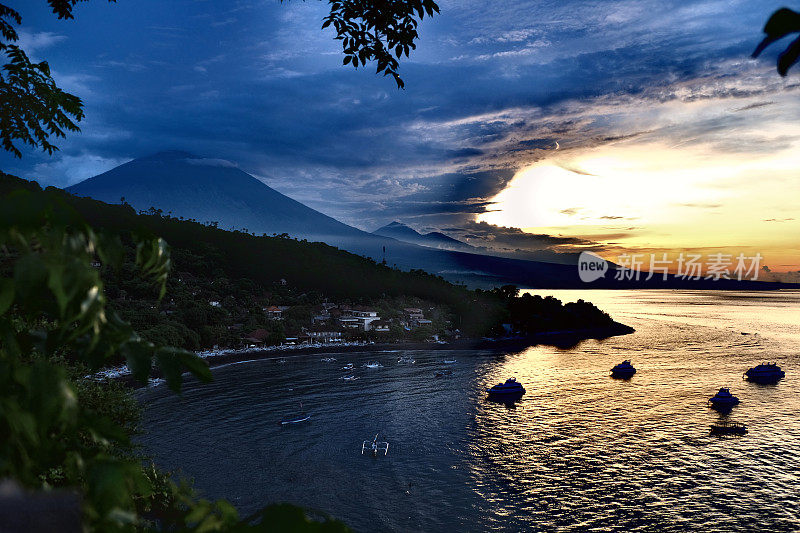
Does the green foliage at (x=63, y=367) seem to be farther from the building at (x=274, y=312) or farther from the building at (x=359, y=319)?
the building at (x=274, y=312)

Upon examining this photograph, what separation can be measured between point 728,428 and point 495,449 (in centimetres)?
2947

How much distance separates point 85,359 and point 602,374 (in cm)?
9657

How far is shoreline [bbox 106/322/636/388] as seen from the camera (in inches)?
4154

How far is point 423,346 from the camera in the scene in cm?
12638

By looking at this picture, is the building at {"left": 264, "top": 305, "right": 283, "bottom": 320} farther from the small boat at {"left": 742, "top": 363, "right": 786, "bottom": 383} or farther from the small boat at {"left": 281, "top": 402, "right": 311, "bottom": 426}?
the small boat at {"left": 742, "top": 363, "right": 786, "bottom": 383}

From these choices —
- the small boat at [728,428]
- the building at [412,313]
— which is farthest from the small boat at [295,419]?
the building at [412,313]

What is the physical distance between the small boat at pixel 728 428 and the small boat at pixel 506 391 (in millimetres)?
25545

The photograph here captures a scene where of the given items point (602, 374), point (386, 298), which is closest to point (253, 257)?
point (386, 298)

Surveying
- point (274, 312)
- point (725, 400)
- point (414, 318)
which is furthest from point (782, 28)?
point (414, 318)

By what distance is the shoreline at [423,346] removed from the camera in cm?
10550

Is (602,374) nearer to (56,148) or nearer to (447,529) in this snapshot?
(447,529)

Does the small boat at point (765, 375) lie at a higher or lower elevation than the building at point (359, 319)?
higher

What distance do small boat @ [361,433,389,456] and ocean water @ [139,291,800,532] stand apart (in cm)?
103

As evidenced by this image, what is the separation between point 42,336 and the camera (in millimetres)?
2447
